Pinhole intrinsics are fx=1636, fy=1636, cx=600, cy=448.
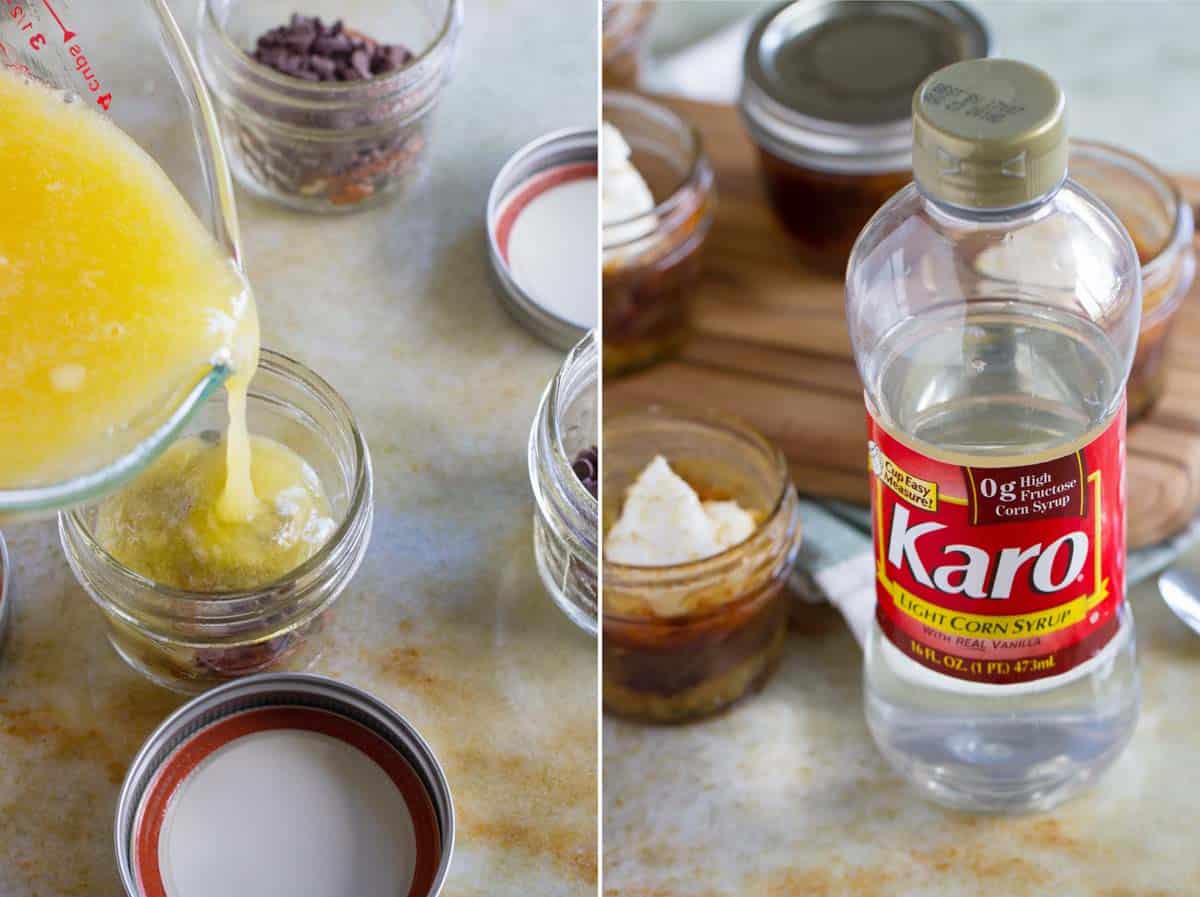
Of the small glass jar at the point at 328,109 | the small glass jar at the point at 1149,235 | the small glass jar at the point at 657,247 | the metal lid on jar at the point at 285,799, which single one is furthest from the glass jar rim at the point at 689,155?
the metal lid on jar at the point at 285,799

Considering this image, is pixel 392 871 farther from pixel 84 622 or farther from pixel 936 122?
pixel 936 122

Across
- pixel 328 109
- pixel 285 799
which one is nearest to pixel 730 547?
pixel 285 799

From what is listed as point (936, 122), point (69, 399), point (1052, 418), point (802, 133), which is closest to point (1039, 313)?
point (1052, 418)

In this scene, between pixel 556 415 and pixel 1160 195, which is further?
pixel 1160 195

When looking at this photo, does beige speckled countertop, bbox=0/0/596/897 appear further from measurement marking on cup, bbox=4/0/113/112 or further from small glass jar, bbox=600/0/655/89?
measurement marking on cup, bbox=4/0/113/112

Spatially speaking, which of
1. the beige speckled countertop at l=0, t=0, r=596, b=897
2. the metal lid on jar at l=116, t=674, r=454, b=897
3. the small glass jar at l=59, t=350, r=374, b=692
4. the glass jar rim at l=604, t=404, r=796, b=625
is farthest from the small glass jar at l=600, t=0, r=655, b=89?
the metal lid on jar at l=116, t=674, r=454, b=897

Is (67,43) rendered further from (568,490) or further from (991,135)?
(991,135)
